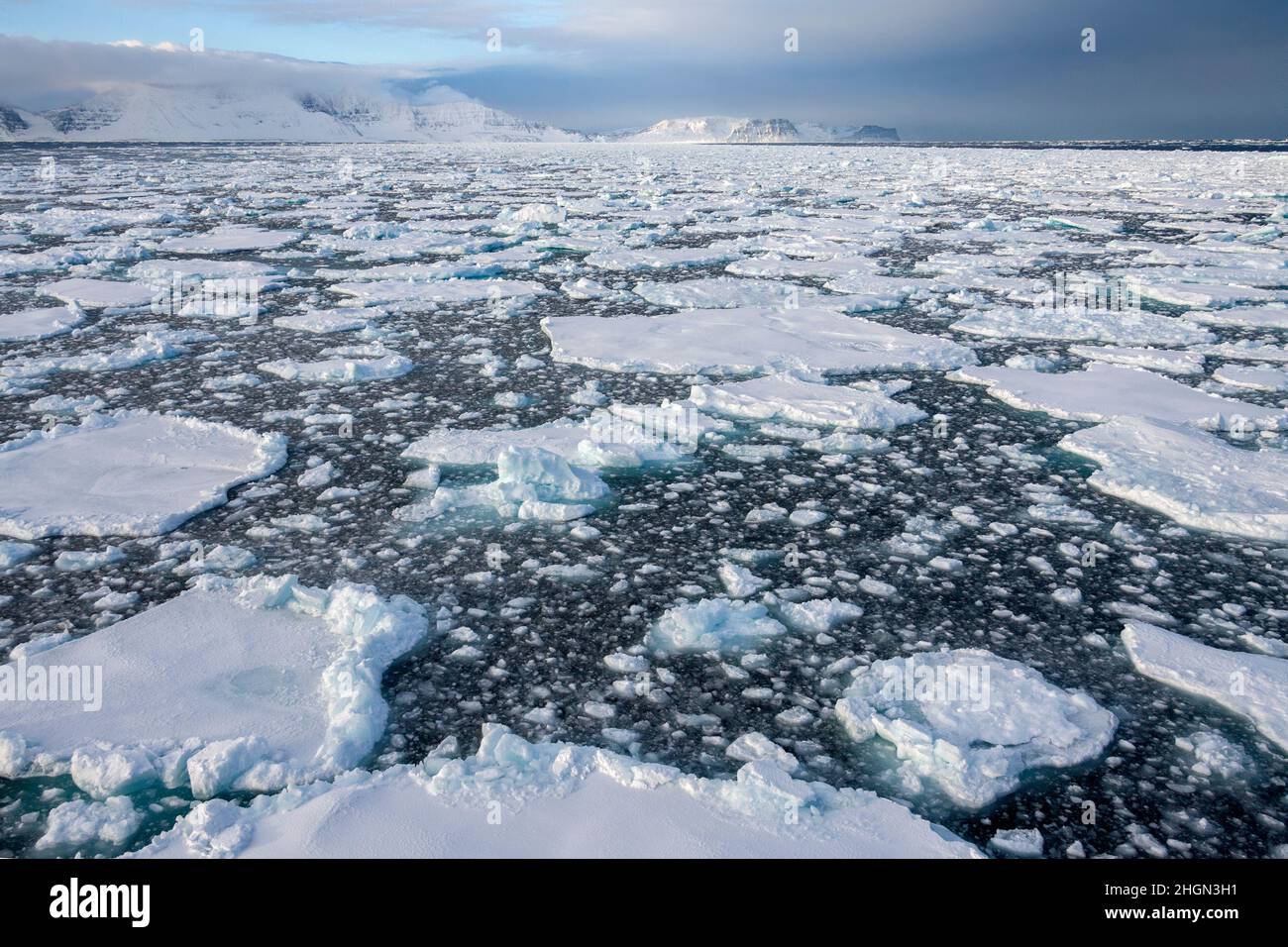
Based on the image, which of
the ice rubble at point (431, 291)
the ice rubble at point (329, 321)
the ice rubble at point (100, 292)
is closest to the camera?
the ice rubble at point (329, 321)

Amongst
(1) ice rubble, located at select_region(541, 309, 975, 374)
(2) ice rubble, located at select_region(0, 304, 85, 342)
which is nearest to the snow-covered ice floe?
(1) ice rubble, located at select_region(541, 309, 975, 374)

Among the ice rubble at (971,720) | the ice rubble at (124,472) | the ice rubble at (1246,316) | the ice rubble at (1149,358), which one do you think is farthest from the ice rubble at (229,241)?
the ice rubble at (971,720)

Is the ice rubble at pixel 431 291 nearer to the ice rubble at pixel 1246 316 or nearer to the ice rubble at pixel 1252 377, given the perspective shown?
the ice rubble at pixel 1252 377

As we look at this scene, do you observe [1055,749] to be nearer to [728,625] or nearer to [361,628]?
[728,625]

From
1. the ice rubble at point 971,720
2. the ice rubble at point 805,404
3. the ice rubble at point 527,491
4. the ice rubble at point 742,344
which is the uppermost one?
the ice rubble at point 742,344

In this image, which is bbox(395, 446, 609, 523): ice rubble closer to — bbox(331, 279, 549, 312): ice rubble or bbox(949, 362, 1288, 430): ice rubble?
bbox(949, 362, 1288, 430): ice rubble
